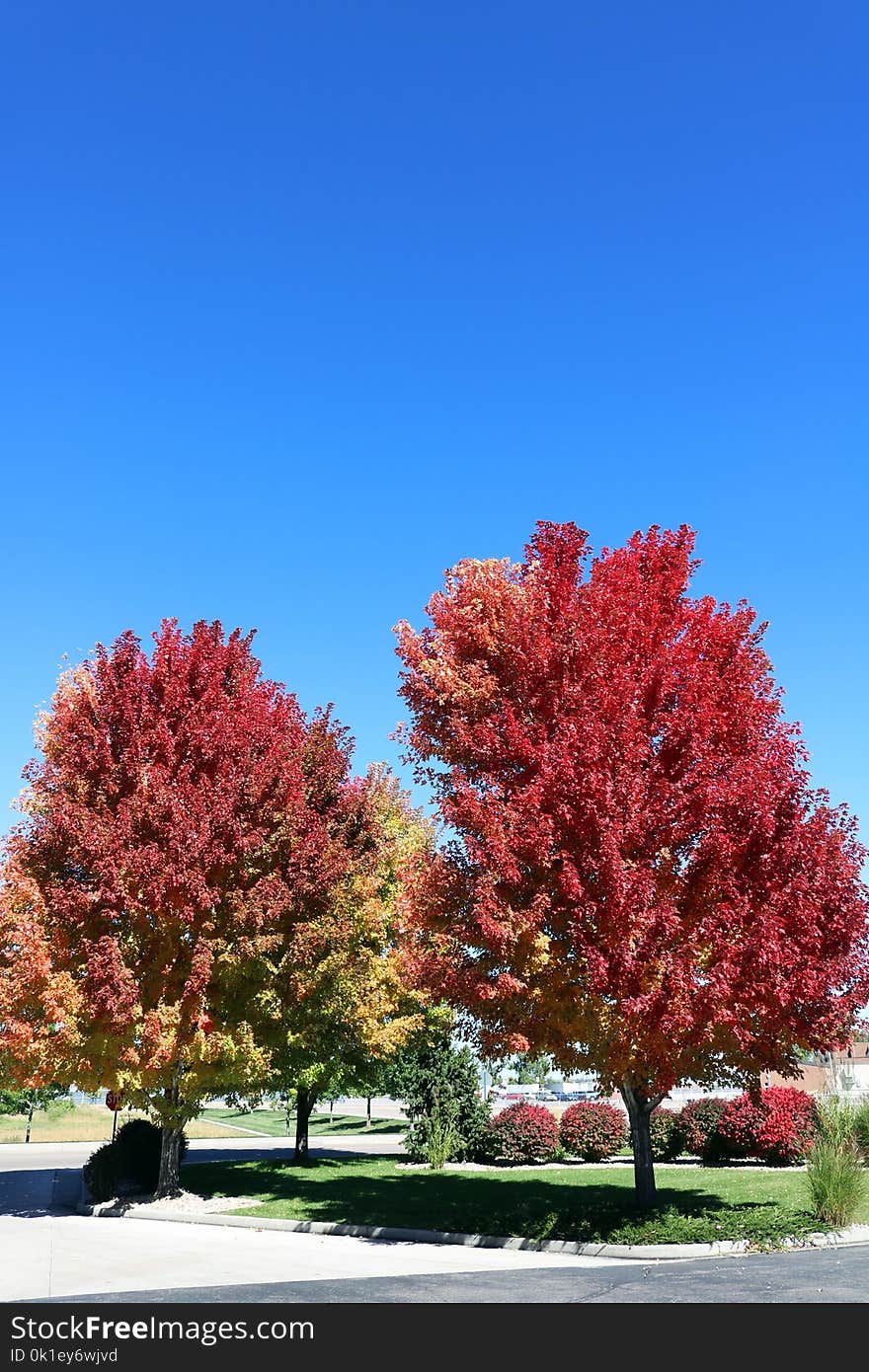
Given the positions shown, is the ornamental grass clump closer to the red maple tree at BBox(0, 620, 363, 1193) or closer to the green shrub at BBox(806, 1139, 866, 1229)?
the green shrub at BBox(806, 1139, 866, 1229)

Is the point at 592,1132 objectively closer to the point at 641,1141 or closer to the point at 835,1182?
the point at 641,1141

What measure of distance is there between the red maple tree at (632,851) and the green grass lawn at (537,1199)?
1657 mm

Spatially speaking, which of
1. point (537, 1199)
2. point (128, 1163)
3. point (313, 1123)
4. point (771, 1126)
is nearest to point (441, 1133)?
point (771, 1126)

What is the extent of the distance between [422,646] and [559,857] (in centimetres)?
459

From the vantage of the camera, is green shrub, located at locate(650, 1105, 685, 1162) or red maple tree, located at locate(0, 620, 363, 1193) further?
green shrub, located at locate(650, 1105, 685, 1162)

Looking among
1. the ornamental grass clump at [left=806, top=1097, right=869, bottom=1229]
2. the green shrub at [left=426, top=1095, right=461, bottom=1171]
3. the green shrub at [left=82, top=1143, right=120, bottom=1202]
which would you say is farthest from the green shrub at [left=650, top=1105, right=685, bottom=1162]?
the green shrub at [left=82, top=1143, right=120, bottom=1202]

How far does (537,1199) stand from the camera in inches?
693

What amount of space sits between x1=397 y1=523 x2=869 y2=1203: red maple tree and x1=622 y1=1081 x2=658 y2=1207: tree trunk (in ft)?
0.12

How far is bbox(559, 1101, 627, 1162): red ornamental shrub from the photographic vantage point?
2792 cm

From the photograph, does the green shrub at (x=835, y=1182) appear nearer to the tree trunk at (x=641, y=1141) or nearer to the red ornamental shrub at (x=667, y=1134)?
the tree trunk at (x=641, y=1141)

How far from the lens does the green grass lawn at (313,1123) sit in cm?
5203
